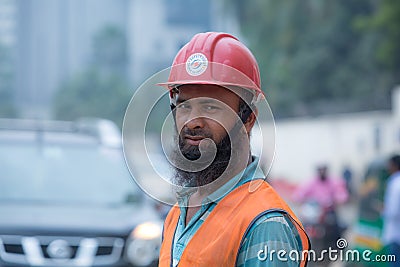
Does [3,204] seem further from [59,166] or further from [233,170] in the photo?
[233,170]

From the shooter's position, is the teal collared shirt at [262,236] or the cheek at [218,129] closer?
the teal collared shirt at [262,236]

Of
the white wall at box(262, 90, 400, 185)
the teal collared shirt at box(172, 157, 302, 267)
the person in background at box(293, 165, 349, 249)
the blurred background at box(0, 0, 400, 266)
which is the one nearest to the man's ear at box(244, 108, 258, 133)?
the teal collared shirt at box(172, 157, 302, 267)

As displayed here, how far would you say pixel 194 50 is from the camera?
2238 mm

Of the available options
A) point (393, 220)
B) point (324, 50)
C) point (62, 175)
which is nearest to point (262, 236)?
point (62, 175)

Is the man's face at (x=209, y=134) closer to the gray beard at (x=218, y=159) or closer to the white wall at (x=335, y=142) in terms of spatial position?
the gray beard at (x=218, y=159)

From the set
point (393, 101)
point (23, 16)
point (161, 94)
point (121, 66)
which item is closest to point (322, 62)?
point (393, 101)

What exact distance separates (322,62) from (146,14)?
96.7ft

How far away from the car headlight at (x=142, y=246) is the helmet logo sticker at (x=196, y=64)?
3.57 m

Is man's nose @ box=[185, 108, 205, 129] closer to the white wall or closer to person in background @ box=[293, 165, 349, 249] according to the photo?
person in background @ box=[293, 165, 349, 249]

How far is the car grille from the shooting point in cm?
543

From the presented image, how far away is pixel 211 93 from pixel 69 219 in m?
3.70

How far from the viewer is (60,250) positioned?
550cm

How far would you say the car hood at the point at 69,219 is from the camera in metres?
5.52

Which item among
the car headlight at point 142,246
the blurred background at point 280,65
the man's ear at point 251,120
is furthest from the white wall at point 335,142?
the man's ear at point 251,120
